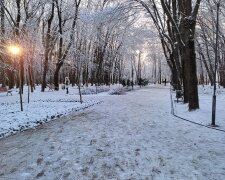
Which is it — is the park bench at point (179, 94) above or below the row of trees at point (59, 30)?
below

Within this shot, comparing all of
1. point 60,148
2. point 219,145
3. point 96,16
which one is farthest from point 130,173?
point 96,16

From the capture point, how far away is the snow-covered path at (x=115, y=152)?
6142 mm

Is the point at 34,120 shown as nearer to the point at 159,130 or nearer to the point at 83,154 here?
the point at 159,130

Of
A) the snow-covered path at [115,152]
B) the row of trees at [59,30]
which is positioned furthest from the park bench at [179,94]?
the snow-covered path at [115,152]

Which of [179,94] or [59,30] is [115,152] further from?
[59,30]

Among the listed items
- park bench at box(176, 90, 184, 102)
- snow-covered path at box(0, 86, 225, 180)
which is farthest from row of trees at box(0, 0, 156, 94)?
snow-covered path at box(0, 86, 225, 180)

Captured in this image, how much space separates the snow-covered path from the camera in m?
6.14

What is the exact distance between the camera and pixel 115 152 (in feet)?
25.5

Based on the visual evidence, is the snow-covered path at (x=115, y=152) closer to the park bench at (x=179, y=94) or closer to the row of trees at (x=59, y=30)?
the row of trees at (x=59, y=30)

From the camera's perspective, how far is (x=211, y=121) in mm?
12375

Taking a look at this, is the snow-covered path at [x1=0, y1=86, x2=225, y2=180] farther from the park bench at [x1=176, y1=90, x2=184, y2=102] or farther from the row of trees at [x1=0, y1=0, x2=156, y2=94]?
the park bench at [x1=176, y1=90, x2=184, y2=102]

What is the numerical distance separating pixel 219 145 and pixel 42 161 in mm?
4259

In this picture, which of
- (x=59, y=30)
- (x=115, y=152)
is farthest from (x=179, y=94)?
(x=59, y=30)

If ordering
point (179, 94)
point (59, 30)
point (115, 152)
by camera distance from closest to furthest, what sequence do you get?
point (115, 152), point (179, 94), point (59, 30)
